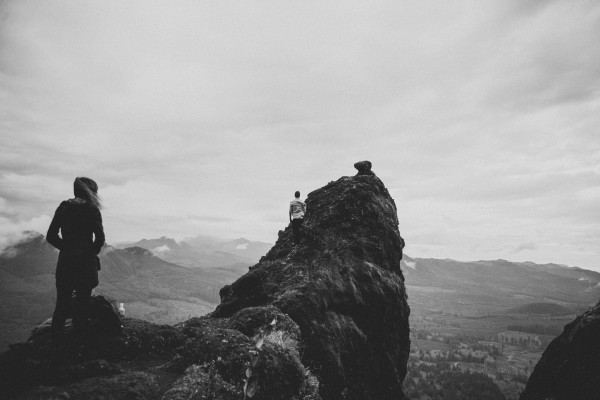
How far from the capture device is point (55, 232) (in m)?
9.20

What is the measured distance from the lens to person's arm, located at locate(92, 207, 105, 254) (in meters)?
9.47

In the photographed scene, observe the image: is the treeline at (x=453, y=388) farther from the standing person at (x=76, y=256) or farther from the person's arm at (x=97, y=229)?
the person's arm at (x=97, y=229)

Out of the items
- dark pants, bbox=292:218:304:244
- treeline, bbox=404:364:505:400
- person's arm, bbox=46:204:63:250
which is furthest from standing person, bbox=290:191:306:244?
treeline, bbox=404:364:505:400

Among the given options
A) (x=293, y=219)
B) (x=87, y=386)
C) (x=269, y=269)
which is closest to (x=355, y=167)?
(x=293, y=219)

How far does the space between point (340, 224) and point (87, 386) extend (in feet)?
58.0

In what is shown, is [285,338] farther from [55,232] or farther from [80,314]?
[55,232]

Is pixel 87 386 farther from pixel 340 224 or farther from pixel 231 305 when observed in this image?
pixel 340 224

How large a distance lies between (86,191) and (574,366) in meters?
18.6

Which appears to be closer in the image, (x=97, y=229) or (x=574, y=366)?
(x=97, y=229)

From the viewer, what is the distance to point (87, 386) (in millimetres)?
7656

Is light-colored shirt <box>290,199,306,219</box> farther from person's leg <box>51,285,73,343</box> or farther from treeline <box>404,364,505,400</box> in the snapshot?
treeline <box>404,364,505,400</box>

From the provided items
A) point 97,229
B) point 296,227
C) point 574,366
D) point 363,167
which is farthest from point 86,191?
point 363,167

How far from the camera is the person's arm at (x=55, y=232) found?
8977 millimetres

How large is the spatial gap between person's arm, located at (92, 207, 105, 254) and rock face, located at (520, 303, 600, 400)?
16647 millimetres
